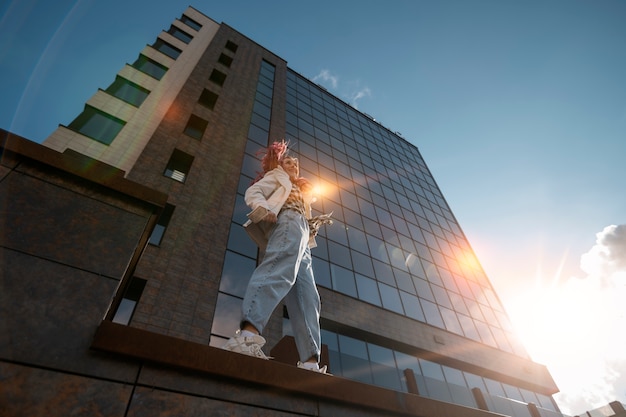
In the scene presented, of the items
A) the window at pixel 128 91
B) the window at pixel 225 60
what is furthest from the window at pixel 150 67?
the window at pixel 225 60

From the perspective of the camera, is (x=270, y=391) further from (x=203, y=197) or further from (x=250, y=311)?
(x=203, y=197)

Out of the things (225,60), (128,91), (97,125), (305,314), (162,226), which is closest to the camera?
(305,314)

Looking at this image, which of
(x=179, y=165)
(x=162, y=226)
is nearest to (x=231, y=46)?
(x=179, y=165)

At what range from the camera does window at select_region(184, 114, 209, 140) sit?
52.5ft

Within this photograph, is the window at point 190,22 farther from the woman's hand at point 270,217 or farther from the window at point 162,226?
the woman's hand at point 270,217

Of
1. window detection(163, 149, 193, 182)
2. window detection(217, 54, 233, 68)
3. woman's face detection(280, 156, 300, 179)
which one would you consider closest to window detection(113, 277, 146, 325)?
window detection(163, 149, 193, 182)

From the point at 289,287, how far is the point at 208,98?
704 inches

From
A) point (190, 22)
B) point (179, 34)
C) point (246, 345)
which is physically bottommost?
point (246, 345)

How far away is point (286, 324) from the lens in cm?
1098

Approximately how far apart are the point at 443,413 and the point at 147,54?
854 inches

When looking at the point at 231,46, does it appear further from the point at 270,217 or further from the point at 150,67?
the point at 270,217

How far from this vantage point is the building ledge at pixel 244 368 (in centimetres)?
192

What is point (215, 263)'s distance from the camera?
33.6ft

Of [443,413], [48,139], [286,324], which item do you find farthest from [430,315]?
[48,139]
